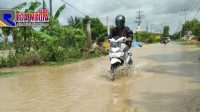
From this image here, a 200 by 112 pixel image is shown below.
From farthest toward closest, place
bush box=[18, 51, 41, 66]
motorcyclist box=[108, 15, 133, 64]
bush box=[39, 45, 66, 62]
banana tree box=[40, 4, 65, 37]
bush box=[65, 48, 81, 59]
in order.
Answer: bush box=[65, 48, 81, 59], banana tree box=[40, 4, 65, 37], bush box=[39, 45, 66, 62], bush box=[18, 51, 41, 66], motorcyclist box=[108, 15, 133, 64]

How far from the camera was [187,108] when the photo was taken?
23.1 feet

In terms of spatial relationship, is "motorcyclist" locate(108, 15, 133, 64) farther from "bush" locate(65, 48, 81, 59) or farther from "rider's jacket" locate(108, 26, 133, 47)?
"bush" locate(65, 48, 81, 59)

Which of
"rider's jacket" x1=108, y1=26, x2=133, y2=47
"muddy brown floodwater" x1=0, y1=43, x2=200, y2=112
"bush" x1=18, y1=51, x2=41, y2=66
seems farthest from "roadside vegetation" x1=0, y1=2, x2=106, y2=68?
"rider's jacket" x1=108, y1=26, x2=133, y2=47

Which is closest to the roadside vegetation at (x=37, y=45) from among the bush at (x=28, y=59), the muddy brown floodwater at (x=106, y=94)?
the bush at (x=28, y=59)

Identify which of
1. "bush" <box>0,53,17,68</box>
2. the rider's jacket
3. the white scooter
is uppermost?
the rider's jacket

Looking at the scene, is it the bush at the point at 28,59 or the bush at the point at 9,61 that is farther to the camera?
the bush at the point at 28,59

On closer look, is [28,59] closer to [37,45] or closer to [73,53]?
[37,45]

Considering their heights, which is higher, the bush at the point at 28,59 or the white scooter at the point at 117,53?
the white scooter at the point at 117,53

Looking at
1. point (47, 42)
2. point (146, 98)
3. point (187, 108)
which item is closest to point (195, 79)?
point (146, 98)

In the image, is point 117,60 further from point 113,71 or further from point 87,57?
point 87,57

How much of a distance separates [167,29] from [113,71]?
430 feet

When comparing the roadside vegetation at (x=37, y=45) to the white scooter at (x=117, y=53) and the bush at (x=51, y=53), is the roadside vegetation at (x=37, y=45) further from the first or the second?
the white scooter at (x=117, y=53)

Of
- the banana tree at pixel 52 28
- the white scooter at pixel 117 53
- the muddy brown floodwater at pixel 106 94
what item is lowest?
the muddy brown floodwater at pixel 106 94

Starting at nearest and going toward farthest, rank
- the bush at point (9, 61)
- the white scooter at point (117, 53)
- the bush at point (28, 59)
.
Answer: the white scooter at point (117, 53)
the bush at point (9, 61)
the bush at point (28, 59)
